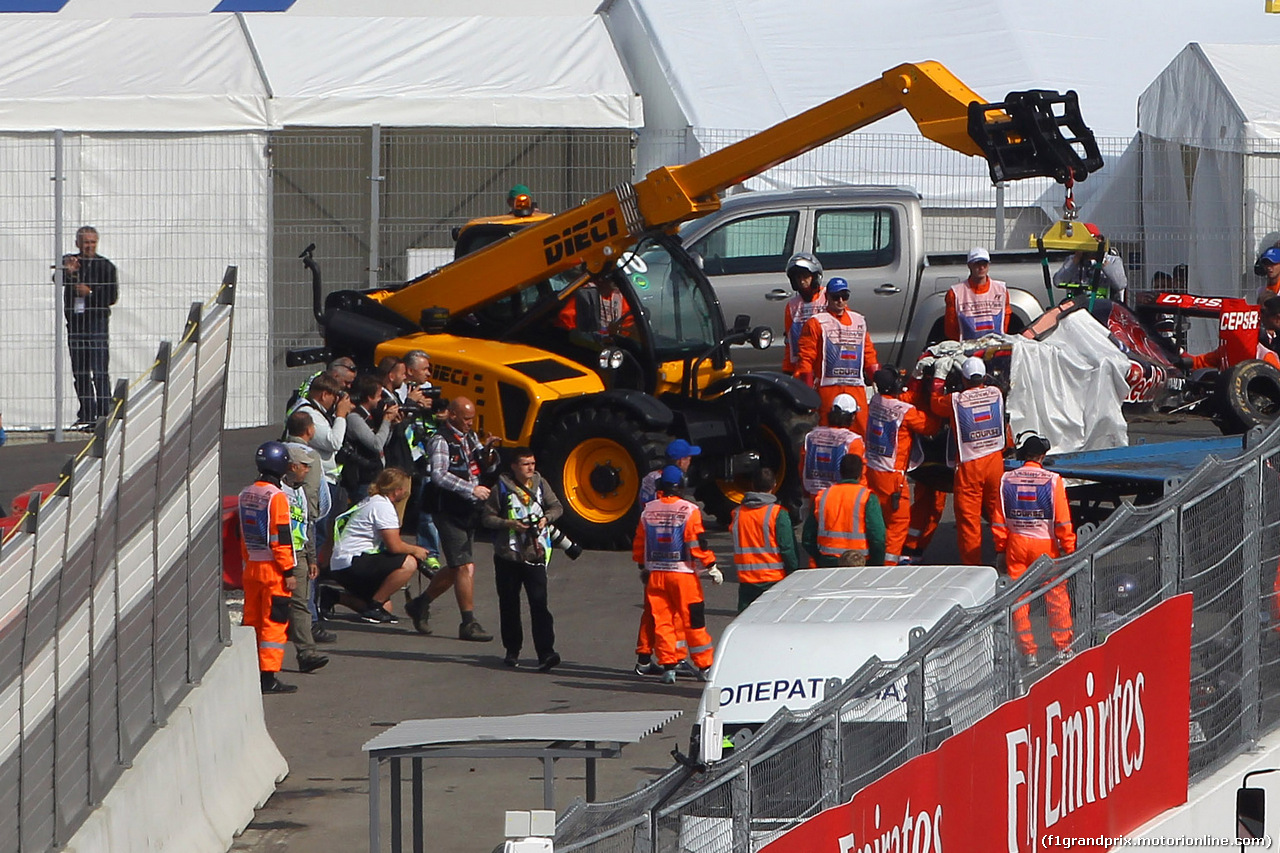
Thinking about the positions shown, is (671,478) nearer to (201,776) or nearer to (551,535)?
(551,535)

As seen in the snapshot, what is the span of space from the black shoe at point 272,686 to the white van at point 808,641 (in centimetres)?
338

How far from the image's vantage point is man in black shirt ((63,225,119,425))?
17.2 metres

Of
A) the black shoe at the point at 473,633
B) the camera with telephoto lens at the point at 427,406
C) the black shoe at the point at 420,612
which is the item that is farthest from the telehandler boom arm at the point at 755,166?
the black shoe at the point at 473,633

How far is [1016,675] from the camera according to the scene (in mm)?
7051

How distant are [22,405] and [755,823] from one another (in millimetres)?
13432

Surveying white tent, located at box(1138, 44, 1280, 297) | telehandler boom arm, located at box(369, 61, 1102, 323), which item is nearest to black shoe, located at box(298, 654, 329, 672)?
telehandler boom arm, located at box(369, 61, 1102, 323)

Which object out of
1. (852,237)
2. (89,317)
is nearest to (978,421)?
(852,237)

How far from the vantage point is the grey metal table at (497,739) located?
693 centimetres

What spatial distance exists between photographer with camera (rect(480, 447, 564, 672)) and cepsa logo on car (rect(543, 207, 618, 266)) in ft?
10.3

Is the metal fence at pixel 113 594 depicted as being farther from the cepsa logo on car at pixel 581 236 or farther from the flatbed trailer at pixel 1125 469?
the flatbed trailer at pixel 1125 469

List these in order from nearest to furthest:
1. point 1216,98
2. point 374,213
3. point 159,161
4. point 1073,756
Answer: point 1073,756 < point 159,161 < point 374,213 < point 1216,98

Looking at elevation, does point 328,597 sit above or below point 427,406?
below

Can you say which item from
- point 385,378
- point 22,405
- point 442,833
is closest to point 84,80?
point 22,405

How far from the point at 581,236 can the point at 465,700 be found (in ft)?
15.0
